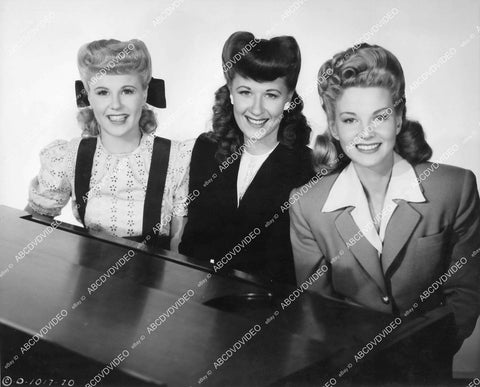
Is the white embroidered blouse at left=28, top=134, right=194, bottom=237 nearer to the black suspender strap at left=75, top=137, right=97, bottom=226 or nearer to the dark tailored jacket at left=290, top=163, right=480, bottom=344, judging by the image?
the black suspender strap at left=75, top=137, right=97, bottom=226

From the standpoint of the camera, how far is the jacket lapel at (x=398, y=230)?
1.77 meters

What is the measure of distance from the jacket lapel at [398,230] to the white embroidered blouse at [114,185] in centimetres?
72

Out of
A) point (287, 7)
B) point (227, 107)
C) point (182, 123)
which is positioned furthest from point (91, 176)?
point (287, 7)

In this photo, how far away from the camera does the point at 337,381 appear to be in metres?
1.30

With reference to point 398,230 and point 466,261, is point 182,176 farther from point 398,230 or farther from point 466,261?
point 466,261

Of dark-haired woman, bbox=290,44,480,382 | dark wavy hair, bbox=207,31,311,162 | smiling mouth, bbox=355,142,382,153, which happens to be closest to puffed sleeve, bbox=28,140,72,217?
dark wavy hair, bbox=207,31,311,162

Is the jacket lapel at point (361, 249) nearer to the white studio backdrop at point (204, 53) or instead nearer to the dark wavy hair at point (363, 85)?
the dark wavy hair at point (363, 85)

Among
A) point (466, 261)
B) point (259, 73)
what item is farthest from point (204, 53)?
point (466, 261)

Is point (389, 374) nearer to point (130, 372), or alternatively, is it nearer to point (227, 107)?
point (130, 372)

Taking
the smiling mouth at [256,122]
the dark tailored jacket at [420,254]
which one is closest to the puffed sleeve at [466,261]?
the dark tailored jacket at [420,254]

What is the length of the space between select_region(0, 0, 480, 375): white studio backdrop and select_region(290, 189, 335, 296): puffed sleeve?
30cm

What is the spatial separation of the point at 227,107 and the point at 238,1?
14.5 inches

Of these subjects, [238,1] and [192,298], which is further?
[238,1]

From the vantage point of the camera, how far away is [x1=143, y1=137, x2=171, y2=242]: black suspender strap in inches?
79.7
